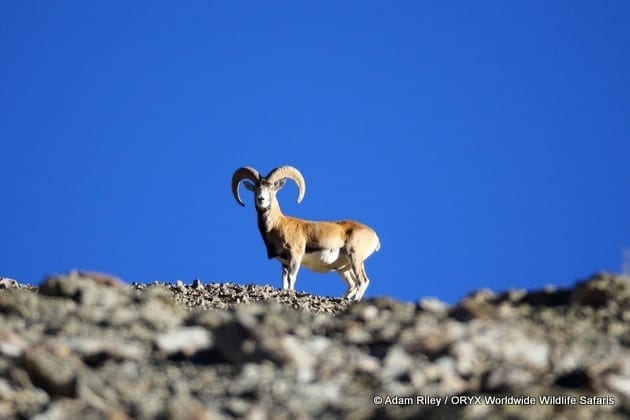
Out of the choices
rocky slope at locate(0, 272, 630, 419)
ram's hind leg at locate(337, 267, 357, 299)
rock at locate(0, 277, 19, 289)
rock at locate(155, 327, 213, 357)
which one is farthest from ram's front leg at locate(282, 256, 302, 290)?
rock at locate(155, 327, 213, 357)

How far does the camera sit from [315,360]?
311 inches

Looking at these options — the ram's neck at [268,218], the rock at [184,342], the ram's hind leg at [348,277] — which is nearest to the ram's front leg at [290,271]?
the ram's neck at [268,218]

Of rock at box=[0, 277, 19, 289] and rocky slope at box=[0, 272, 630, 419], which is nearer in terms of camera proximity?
rocky slope at box=[0, 272, 630, 419]

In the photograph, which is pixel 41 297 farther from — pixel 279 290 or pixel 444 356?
pixel 279 290

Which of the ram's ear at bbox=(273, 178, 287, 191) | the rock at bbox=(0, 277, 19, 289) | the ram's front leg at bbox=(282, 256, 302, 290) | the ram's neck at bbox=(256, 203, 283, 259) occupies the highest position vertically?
the ram's ear at bbox=(273, 178, 287, 191)

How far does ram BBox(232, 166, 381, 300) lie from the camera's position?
2417 cm

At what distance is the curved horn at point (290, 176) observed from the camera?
1005 inches

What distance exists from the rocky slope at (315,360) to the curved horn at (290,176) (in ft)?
51.1

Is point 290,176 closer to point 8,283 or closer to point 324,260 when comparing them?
point 324,260

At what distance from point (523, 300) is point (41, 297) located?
388cm

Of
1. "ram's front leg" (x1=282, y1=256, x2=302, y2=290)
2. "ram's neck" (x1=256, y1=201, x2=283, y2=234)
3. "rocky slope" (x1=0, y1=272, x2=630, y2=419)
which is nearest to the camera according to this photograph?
"rocky slope" (x1=0, y1=272, x2=630, y2=419)

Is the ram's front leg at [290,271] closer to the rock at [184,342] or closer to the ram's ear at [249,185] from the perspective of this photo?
the ram's ear at [249,185]

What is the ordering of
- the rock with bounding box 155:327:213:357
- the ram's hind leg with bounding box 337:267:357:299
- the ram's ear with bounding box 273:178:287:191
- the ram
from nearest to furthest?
the rock with bounding box 155:327:213:357 < the ram < the ram's hind leg with bounding box 337:267:357:299 < the ram's ear with bounding box 273:178:287:191

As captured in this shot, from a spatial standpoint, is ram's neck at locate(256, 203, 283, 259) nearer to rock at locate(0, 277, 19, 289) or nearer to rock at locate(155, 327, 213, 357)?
rock at locate(0, 277, 19, 289)
